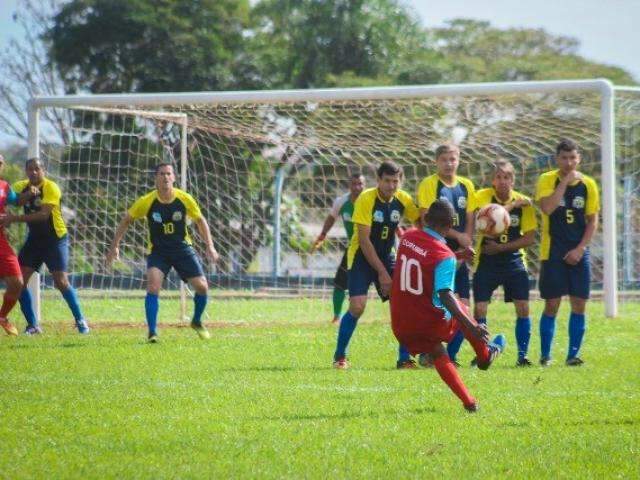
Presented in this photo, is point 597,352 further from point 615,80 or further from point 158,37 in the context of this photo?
point 615,80

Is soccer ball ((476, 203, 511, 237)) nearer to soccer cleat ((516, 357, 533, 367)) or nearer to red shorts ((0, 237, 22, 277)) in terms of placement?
soccer cleat ((516, 357, 533, 367))

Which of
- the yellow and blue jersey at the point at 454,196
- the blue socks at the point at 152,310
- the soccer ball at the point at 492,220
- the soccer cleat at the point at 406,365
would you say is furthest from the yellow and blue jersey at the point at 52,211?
the soccer ball at the point at 492,220

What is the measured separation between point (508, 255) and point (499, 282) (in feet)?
0.98

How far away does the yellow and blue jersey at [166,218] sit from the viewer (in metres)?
14.6

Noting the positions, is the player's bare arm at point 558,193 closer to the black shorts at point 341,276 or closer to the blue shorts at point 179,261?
the blue shorts at point 179,261

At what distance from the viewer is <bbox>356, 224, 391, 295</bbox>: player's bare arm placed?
11734 millimetres

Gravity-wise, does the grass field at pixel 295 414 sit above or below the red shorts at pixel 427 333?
below

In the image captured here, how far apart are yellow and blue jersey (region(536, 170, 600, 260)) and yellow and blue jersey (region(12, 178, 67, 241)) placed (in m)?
6.32

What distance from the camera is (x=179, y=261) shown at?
14664mm

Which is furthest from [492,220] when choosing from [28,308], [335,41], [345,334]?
[335,41]

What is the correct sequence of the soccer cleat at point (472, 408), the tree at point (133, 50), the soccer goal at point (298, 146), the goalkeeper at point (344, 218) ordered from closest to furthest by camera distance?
the soccer cleat at point (472, 408), the goalkeeper at point (344, 218), the soccer goal at point (298, 146), the tree at point (133, 50)

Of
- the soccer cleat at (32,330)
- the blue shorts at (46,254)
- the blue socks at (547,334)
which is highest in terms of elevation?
the blue shorts at (46,254)

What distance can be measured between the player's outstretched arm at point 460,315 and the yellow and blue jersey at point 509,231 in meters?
3.62

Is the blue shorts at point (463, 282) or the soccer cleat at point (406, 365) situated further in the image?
the blue shorts at point (463, 282)
